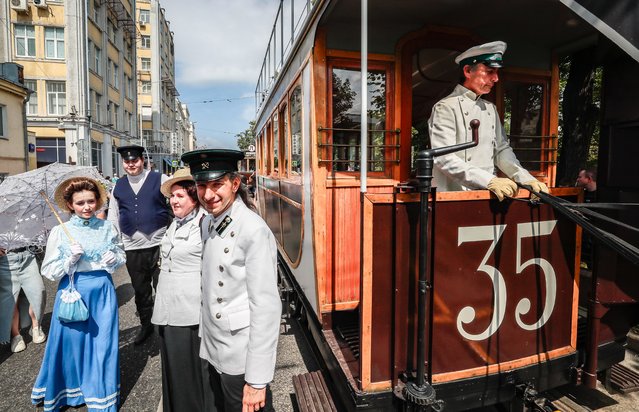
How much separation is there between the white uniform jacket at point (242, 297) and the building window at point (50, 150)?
24.1 meters

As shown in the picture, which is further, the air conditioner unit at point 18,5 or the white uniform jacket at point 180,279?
the air conditioner unit at point 18,5

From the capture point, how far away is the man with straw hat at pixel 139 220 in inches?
155

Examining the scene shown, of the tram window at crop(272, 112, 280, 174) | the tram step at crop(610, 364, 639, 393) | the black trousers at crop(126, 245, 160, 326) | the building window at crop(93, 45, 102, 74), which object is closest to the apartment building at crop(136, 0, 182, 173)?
the building window at crop(93, 45, 102, 74)

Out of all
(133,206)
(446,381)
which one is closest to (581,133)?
(446,381)

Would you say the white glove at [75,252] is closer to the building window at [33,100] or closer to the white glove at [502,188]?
the white glove at [502,188]

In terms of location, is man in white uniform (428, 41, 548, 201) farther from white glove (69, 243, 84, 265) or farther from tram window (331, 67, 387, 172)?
white glove (69, 243, 84, 265)

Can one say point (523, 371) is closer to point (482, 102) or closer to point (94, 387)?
point (482, 102)

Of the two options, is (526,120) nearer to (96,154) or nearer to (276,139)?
(276,139)

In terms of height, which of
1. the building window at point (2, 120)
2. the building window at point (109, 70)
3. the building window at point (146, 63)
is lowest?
the building window at point (2, 120)

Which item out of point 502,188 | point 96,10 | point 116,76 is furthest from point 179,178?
point 116,76

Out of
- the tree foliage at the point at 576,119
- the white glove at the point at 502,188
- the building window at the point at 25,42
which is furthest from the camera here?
the building window at the point at 25,42

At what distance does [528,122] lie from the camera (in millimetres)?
3520

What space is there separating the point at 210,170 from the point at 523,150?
3022 mm

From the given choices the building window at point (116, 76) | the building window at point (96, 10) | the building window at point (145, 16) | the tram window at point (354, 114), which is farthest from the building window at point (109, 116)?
the tram window at point (354, 114)
